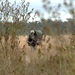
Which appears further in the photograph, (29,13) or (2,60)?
(29,13)

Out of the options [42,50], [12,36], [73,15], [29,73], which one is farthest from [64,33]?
[12,36]

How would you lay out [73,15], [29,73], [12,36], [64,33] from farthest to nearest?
[12,36] < [29,73] < [64,33] < [73,15]

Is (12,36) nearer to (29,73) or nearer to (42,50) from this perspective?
(29,73)

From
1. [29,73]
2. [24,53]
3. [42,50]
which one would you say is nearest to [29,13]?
[24,53]

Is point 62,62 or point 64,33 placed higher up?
point 64,33

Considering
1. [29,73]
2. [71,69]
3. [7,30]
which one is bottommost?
[29,73]

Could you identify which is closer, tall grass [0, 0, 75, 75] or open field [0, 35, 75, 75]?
tall grass [0, 0, 75, 75]

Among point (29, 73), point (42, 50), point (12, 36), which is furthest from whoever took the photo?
point (12, 36)

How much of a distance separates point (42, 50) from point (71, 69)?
1.30 m

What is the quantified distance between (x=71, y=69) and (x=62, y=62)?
18.7 inches

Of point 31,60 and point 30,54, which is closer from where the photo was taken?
point 31,60

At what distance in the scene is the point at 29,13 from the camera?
730 centimetres

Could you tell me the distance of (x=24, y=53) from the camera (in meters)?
6.79

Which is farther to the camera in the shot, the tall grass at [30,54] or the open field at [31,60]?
the open field at [31,60]
